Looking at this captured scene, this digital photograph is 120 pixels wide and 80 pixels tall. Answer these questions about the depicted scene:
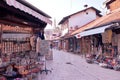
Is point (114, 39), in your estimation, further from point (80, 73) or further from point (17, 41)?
point (17, 41)

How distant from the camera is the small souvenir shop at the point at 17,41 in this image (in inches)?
341

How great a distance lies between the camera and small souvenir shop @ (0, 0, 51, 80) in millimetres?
8664

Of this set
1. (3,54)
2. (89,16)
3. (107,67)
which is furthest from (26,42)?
(89,16)

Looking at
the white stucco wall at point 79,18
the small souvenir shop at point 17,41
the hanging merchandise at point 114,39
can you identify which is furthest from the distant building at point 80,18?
the small souvenir shop at point 17,41

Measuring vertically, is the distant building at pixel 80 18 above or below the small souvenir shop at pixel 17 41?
above

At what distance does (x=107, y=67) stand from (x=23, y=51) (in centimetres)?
664

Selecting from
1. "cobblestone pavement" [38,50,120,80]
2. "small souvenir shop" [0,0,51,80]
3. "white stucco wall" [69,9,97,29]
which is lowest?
"cobblestone pavement" [38,50,120,80]

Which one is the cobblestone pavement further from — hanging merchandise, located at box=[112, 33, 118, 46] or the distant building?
the distant building

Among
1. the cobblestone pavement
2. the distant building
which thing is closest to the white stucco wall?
the distant building

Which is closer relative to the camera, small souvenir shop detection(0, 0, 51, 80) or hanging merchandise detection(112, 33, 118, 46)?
small souvenir shop detection(0, 0, 51, 80)

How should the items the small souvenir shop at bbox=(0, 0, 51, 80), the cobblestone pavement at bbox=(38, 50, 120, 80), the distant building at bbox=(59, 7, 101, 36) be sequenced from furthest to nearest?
the distant building at bbox=(59, 7, 101, 36) < the cobblestone pavement at bbox=(38, 50, 120, 80) < the small souvenir shop at bbox=(0, 0, 51, 80)

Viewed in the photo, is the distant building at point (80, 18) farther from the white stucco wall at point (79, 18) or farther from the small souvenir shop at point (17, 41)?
the small souvenir shop at point (17, 41)

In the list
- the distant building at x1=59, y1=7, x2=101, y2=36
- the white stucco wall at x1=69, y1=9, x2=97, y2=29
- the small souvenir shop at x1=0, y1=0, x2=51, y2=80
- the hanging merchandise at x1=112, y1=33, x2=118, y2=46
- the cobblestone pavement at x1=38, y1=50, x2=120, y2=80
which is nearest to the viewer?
the small souvenir shop at x1=0, y1=0, x2=51, y2=80

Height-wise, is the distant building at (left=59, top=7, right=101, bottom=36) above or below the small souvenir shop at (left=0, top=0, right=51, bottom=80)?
above
